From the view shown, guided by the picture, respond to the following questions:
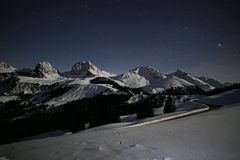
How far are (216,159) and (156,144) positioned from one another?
3.24 m

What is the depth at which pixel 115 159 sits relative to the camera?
25.3 ft

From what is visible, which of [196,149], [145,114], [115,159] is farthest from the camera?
[145,114]

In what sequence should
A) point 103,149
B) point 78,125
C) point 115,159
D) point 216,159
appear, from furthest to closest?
point 78,125 < point 103,149 < point 115,159 < point 216,159

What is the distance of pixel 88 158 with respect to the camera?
8109mm

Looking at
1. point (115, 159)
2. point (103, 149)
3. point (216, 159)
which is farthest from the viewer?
point (103, 149)

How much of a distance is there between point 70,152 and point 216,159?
6736mm

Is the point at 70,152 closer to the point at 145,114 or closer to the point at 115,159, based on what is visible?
the point at 115,159

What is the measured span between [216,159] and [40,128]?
119 metres

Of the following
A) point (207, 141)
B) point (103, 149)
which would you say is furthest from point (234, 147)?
point (103, 149)

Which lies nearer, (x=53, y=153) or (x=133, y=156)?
(x=133, y=156)

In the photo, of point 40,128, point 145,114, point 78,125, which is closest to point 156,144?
point 145,114

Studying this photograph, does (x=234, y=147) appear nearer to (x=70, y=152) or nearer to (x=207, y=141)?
(x=207, y=141)

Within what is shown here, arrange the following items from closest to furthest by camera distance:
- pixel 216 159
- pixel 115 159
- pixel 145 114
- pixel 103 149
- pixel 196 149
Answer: pixel 216 159
pixel 115 159
pixel 196 149
pixel 103 149
pixel 145 114

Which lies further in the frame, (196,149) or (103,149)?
(103,149)
